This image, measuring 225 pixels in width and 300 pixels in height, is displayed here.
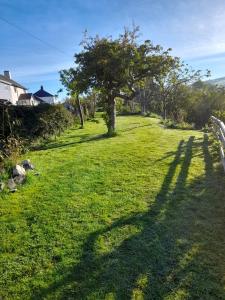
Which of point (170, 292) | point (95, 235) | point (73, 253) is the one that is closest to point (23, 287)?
point (73, 253)

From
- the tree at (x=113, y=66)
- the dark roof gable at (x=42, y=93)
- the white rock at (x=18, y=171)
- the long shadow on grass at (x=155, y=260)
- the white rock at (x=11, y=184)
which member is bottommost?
the long shadow on grass at (x=155, y=260)

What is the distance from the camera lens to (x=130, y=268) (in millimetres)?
3869

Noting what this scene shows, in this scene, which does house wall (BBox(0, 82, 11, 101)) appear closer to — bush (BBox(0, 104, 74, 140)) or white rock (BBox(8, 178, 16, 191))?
bush (BBox(0, 104, 74, 140))

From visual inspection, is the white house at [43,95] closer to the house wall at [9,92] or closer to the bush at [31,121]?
the house wall at [9,92]

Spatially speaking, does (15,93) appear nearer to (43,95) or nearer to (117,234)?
(43,95)

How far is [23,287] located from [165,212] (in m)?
2.86

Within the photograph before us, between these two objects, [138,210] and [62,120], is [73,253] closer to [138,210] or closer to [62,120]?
[138,210]

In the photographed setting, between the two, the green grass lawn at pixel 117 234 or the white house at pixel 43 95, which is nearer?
the green grass lawn at pixel 117 234

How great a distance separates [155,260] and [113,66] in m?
12.3

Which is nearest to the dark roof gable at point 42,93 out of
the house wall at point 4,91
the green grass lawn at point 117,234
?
the house wall at point 4,91

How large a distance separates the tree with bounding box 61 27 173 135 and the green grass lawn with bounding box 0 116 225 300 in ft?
25.6

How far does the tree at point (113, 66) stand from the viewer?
1477 centimetres

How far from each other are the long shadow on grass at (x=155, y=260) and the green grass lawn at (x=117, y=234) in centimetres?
1

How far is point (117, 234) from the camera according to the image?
472cm
